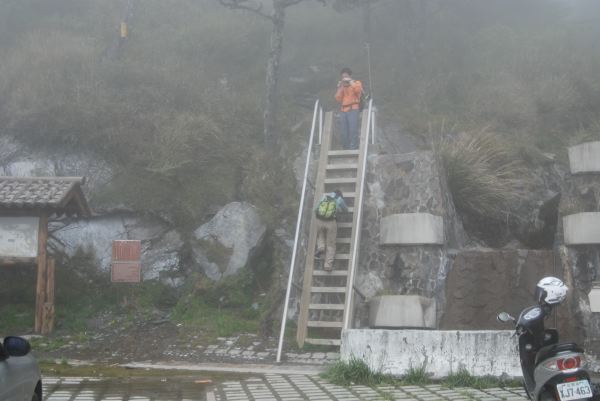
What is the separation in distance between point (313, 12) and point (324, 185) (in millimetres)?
14632

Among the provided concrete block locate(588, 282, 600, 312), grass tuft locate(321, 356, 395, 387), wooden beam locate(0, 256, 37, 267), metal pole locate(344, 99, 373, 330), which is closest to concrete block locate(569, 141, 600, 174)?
concrete block locate(588, 282, 600, 312)

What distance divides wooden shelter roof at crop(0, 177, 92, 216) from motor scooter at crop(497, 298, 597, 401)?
331 inches

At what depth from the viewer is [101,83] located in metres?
17.5

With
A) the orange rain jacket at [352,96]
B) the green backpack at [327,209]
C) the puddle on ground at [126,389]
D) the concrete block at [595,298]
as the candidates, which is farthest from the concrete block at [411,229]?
the puddle on ground at [126,389]

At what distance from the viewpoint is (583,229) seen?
10883mm

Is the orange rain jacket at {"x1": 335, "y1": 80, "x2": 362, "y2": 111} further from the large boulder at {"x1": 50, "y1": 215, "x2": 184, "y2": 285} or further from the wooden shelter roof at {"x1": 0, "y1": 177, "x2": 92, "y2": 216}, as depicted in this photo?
the wooden shelter roof at {"x1": 0, "y1": 177, "x2": 92, "y2": 216}

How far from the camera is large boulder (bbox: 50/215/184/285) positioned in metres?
14.5

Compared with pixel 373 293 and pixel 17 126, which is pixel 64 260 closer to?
pixel 17 126

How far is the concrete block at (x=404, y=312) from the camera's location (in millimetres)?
11023

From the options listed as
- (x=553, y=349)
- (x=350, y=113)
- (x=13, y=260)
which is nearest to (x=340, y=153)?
(x=350, y=113)

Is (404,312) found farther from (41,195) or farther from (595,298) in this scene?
(41,195)

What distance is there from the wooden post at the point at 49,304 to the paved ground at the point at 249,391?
11.4 ft

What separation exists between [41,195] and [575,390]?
9.60m

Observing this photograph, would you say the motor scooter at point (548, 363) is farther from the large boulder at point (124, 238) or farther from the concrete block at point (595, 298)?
the large boulder at point (124, 238)
